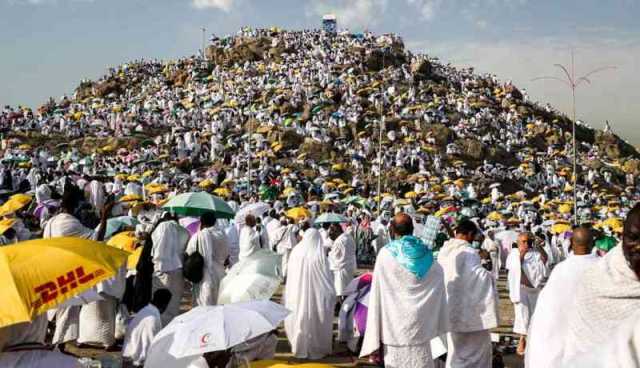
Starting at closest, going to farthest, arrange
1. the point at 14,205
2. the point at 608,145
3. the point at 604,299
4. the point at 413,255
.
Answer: the point at 604,299 < the point at 413,255 < the point at 14,205 < the point at 608,145

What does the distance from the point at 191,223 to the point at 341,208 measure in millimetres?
14435

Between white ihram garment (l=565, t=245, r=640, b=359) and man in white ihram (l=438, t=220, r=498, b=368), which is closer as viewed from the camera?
white ihram garment (l=565, t=245, r=640, b=359)

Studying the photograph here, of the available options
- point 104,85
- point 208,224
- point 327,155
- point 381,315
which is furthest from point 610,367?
point 104,85

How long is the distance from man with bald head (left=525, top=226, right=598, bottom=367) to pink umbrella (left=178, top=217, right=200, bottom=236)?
569cm

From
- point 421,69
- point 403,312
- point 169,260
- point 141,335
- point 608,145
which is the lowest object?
point 141,335

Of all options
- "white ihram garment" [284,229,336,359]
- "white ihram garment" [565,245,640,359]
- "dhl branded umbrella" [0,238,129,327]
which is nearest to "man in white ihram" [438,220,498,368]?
"white ihram garment" [284,229,336,359]

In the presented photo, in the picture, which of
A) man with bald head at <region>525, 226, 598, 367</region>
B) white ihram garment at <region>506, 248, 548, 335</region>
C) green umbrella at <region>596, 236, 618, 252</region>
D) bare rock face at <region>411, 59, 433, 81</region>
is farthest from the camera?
bare rock face at <region>411, 59, 433, 81</region>

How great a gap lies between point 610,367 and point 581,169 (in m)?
45.8

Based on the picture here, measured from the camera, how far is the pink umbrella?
848 cm

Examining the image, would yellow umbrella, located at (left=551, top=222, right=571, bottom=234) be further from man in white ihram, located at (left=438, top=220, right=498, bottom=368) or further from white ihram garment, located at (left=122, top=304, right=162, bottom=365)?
white ihram garment, located at (left=122, top=304, right=162, bottom=365)

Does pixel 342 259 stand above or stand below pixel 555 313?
below

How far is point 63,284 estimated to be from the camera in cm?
284

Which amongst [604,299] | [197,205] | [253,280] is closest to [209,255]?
[197,205]

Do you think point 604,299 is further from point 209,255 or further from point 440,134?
point 440,134
